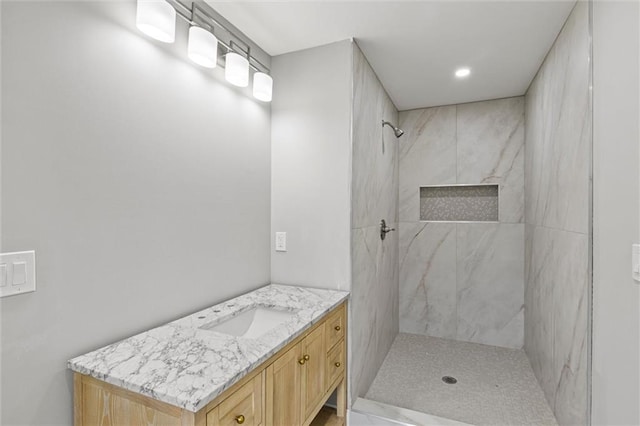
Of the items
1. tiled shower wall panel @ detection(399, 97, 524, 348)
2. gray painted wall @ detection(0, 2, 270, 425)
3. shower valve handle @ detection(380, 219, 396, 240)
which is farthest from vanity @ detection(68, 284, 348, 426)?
tiled shower wall panel @ detection(399, 97, 524, 348)

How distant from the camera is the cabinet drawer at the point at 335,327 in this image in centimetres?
166

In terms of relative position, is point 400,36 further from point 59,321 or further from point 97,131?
point 59,321

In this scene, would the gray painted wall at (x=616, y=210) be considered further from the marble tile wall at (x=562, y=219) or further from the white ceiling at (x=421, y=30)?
the white ceiling at (x=421, y=30)

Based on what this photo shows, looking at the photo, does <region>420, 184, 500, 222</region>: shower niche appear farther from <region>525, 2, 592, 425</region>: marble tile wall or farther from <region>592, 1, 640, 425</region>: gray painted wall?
<region>592, 1, 640, 425</region>: gray painted wall

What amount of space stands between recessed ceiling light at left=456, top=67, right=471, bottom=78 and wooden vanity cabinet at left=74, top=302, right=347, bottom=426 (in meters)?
2.06

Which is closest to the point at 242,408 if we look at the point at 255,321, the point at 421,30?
the point at 255,321

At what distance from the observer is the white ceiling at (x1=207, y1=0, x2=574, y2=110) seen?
165 centimetres

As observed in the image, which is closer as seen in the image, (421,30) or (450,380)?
(421,30)

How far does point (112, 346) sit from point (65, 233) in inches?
17.2

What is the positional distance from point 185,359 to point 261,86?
1.43 meters

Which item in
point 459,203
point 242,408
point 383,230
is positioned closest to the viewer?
point 242,408

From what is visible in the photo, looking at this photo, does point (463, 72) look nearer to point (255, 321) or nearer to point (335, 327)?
point (335, 327)

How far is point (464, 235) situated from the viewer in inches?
124

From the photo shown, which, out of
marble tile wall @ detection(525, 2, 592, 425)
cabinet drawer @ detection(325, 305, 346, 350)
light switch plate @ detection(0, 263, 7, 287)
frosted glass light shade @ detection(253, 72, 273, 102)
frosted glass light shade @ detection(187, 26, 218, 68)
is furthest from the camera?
frosted glass light shade @ detection(253, 72, 273, 102)
